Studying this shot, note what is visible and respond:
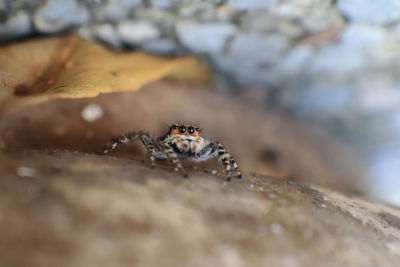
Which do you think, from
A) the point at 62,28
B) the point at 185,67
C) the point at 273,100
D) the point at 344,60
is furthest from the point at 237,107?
the point at 62,28

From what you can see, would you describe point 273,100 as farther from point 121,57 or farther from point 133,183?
point 133,183

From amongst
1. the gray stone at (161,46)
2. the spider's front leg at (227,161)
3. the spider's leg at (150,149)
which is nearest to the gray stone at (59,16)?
the gray stone at (161,46)

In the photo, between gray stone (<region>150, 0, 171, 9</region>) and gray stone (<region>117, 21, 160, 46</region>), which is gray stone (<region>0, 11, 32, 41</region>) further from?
gray stone (<region>150, 0, 171, 9</region>)

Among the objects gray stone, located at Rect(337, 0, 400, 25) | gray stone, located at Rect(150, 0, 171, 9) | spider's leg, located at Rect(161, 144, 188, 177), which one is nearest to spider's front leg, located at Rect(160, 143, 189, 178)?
spider's leg, located at Rect(161, 144, 188, 177)

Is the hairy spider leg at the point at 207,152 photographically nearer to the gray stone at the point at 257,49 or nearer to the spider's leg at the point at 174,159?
the spider's leg at the point at 174,159

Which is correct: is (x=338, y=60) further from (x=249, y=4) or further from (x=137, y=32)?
(x=137, y=32)
